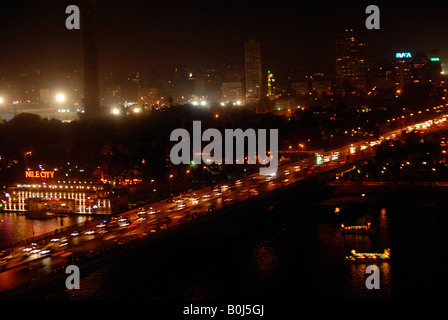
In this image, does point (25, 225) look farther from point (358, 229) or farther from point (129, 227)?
point (358, 229)

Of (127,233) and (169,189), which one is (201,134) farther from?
(127,233)

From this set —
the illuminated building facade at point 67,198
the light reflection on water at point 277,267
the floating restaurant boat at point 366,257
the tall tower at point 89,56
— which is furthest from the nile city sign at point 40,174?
the floating restaurant boat at point 366,257

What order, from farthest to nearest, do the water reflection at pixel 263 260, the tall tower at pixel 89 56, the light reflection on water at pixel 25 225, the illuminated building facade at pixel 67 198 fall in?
the tall tower at pixel 89 56 → the illuminated building facade at pixel 67 198 → the light reflection on water at pixel 25 225 → the water reflection at pixel 263 260

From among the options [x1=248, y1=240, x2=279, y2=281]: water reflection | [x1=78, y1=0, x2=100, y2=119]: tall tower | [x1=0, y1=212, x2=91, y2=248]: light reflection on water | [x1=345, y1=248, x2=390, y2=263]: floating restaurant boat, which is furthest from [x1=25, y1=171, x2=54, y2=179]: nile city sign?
[x1=345, y1=248, x2=390, y2=263]: floating restaurant boat

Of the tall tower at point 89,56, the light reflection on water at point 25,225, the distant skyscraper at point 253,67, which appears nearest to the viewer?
the light reflection on water at point 25,225

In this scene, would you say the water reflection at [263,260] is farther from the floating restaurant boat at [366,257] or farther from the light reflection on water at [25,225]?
the light reflection on water at [25,225]

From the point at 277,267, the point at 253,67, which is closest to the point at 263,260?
the point at 277,267

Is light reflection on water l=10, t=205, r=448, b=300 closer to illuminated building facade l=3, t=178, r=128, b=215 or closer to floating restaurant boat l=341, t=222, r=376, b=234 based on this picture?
floating restaurant boat l=341, t=222, r=376, b=234
